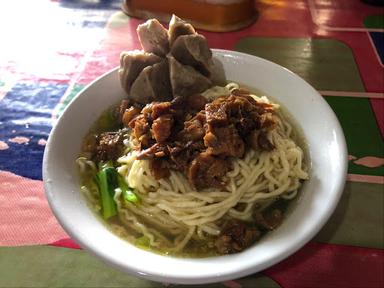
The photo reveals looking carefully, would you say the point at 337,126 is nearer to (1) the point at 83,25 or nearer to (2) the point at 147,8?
(2) the point at 147,8

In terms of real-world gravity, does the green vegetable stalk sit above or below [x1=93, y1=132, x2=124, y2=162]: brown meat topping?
below

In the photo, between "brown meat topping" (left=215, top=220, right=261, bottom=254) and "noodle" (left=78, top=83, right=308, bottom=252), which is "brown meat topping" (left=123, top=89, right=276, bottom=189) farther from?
"brown meat topping" (left=215, top=220, right=261, bottom=254)

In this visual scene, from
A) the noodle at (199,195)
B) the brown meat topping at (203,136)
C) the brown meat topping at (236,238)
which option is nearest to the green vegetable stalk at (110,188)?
the noodle at (199,195)

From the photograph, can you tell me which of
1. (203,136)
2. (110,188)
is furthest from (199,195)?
(110,188)

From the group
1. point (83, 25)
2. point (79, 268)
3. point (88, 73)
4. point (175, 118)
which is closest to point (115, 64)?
point (88, 73)

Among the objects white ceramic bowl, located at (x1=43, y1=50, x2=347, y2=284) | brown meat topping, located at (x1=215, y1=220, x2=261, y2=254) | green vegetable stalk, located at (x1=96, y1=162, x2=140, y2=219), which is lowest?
green vegetable stalk, located at (x1=96, y1=162, x2=140, y2=219)

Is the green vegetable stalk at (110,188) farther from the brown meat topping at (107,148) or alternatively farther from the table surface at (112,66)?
the table surface at (112,66)

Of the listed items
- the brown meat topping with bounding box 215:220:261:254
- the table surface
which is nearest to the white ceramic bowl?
the brown meat topping with bounding box 215:220:261:254
